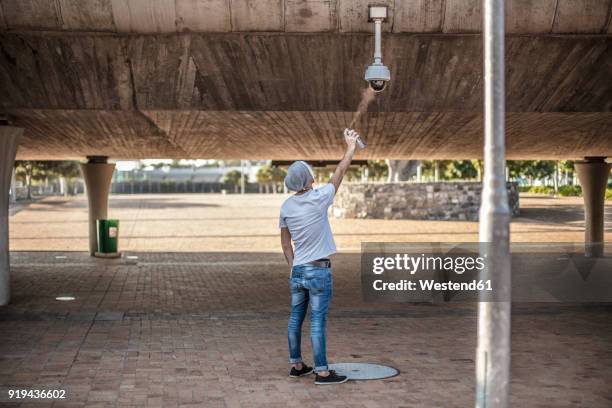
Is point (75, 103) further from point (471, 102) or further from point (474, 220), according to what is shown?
point (474, 220)

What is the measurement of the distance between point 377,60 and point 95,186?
55.7 feet

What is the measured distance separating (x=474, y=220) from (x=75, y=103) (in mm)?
31741

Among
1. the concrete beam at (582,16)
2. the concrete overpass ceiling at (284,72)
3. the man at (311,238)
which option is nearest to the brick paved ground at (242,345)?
the man at (311,238)

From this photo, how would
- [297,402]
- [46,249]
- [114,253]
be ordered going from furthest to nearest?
[46,249], [114,253], [297,402]

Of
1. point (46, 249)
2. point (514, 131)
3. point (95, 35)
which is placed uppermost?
point (95, 35)

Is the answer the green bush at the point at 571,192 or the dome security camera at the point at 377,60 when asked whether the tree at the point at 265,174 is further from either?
the dome security camera at the point at 377,60

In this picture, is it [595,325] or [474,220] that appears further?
[474,220]

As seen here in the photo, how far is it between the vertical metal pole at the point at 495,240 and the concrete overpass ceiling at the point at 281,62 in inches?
255

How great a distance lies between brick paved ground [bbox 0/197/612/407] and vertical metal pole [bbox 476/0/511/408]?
1393mm

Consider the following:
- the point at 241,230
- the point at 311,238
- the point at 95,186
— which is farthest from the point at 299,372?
the point at 241,230

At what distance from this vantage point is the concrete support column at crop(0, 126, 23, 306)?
15.7 m

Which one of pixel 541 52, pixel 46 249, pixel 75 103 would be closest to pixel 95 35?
pixel 75 103

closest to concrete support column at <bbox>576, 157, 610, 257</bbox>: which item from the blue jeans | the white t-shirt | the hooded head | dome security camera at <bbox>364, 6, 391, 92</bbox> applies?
dome security camera at <bbox>364, 6, 391, 92</bbox>

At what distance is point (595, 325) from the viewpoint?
1278cm
